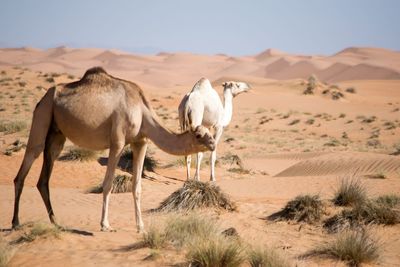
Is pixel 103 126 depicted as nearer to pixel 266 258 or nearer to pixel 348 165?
pixel 266 258

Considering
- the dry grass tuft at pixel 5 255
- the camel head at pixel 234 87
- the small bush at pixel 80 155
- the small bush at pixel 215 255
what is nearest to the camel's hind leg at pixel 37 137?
the dry grass tuft at pixel 5 255

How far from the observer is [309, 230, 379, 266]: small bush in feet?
21.8

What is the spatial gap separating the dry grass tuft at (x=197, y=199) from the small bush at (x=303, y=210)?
40.7 inches

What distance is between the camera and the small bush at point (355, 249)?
6.66m

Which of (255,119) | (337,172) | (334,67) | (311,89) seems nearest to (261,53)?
(334,67)

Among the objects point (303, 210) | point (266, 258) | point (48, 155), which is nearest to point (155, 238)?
point (266, 258)

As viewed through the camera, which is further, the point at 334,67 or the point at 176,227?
the point at 334,67

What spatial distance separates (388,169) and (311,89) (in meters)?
38.8

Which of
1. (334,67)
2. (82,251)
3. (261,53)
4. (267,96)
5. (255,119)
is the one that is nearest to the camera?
(82,251)

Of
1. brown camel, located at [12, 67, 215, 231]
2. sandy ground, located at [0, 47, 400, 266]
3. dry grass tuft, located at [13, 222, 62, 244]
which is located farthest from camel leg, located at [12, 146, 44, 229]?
dry grass tuft, located at [13, 222, 62, 244]

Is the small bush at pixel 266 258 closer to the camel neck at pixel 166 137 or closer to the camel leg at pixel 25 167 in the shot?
the camel neck at pixel 166 137

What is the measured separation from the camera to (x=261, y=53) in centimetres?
18512

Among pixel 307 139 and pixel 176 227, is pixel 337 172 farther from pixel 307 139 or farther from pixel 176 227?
pixel 307 139

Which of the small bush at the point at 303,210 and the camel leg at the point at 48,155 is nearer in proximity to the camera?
the camel leg at the point at 48,155
